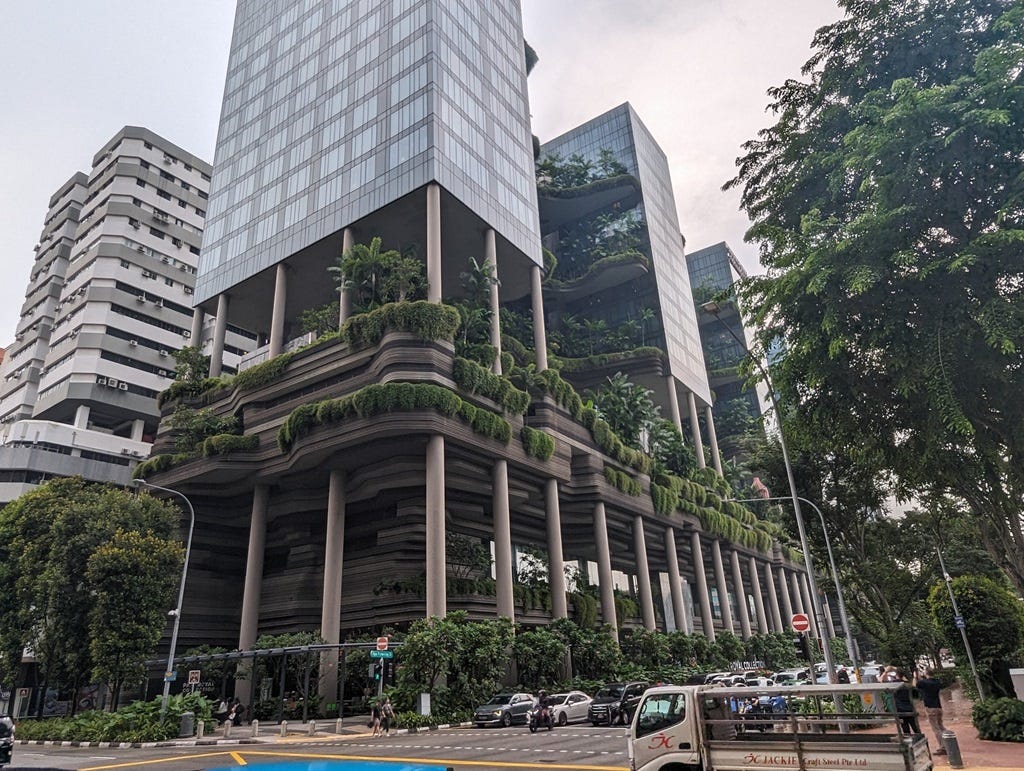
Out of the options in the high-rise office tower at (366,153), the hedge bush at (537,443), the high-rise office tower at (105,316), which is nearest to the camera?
the hedge bush at (537,443)

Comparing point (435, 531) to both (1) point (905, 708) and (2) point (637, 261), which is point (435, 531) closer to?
(1) point (905, 708)

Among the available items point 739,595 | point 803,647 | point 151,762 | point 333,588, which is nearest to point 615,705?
point 803,647

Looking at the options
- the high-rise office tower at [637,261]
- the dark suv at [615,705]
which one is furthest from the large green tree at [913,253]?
the high-rise office tower at [637,261]

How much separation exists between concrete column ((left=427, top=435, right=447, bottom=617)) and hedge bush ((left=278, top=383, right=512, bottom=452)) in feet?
7.20

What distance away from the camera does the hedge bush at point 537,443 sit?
1703 inches

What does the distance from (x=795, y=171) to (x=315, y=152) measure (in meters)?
47.1

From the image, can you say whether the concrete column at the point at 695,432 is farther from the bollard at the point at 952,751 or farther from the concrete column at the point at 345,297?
the bollard at the point at 952,751

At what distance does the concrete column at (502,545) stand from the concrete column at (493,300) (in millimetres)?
7001

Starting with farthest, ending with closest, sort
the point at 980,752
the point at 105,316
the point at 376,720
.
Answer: the point at 105,316 < the point at 376,720 < the point at 980,752

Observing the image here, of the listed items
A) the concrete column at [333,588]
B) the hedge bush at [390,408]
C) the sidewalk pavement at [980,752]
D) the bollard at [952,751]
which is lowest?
the sidewalk pavement at [980,752]

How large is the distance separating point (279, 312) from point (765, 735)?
1883 inches

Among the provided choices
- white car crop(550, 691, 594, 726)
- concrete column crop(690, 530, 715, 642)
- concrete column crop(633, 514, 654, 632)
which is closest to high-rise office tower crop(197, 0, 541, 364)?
concrete column crop(633, 514, 654, 632)

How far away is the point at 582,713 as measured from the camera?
30562 mm

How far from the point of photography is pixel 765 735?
11055 mm
